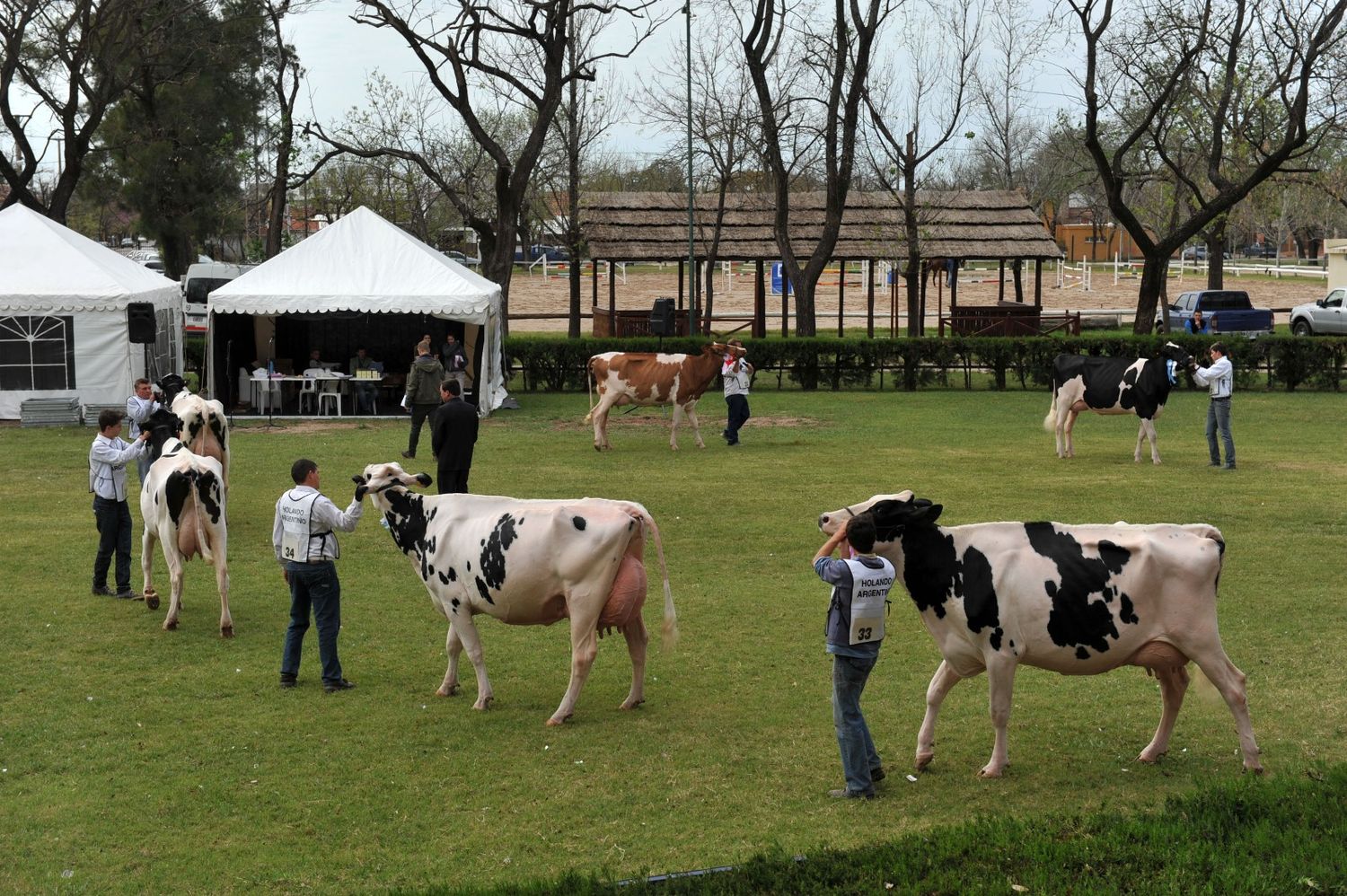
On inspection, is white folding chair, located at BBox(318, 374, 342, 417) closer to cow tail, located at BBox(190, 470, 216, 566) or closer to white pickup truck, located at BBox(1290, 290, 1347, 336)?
cow tail, located at BBox(190, 470, 216, 566)

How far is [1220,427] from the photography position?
1870 centimetres

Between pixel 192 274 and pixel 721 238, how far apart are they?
17203 millimetres

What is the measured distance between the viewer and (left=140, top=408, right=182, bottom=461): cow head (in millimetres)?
13156

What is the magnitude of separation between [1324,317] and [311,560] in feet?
131

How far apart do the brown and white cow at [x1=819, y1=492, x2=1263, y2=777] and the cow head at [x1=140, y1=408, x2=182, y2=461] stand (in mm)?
7963

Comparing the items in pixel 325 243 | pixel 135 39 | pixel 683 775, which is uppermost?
pixel 135 39

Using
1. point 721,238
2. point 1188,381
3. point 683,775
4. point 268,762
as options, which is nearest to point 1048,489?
point 683,775

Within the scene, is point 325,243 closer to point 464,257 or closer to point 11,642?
point 11,642

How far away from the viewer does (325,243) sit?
26578 millimetres

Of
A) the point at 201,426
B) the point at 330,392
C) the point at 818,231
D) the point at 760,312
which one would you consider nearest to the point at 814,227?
the point at 818,231

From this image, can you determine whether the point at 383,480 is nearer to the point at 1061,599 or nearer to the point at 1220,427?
the point at 1061,599

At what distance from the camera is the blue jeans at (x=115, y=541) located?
39.2 ft

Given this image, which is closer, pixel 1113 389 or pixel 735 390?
pixel 1113 389

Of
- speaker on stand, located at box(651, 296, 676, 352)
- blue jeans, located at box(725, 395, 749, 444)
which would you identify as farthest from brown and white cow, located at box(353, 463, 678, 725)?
speaker on stand, located at box(651, 296, 676, 352)
